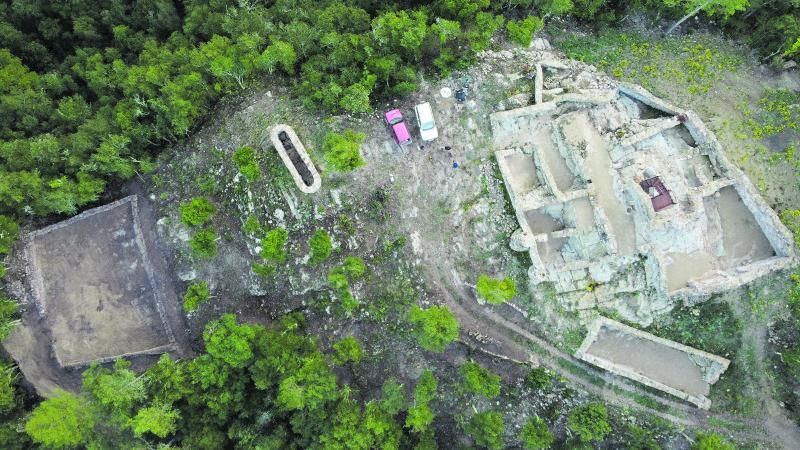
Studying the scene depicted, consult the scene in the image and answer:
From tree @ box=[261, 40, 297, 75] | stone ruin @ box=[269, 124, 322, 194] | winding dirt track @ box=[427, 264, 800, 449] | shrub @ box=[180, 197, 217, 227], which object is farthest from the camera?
tree @ box=[261, 40, 297, 75]

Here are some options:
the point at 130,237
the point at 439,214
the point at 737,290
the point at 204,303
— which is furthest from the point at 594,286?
the point at 130,237

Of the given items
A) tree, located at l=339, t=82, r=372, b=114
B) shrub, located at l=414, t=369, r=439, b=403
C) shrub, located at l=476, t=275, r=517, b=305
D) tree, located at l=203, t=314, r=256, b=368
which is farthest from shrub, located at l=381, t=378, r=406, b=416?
tree, located at l=339, t=82, r=372, b=114

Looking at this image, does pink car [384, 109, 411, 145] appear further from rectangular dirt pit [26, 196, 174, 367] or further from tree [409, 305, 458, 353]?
rectangular dirt pit [26, 196, 174, 367]

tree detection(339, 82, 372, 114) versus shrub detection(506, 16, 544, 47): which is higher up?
tree detection(339, 82, 372, 114)

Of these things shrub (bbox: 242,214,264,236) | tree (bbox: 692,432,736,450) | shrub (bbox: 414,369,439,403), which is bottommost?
tree (bbox: 692,432,736,450)

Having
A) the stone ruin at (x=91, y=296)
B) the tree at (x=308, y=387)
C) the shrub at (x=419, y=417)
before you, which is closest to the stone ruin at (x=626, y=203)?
the shrub at (x=419, y=417)

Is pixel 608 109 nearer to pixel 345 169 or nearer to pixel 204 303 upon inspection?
pixel 345 169

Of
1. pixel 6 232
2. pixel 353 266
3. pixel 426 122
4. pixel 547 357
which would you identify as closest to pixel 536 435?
pixel 547 357
